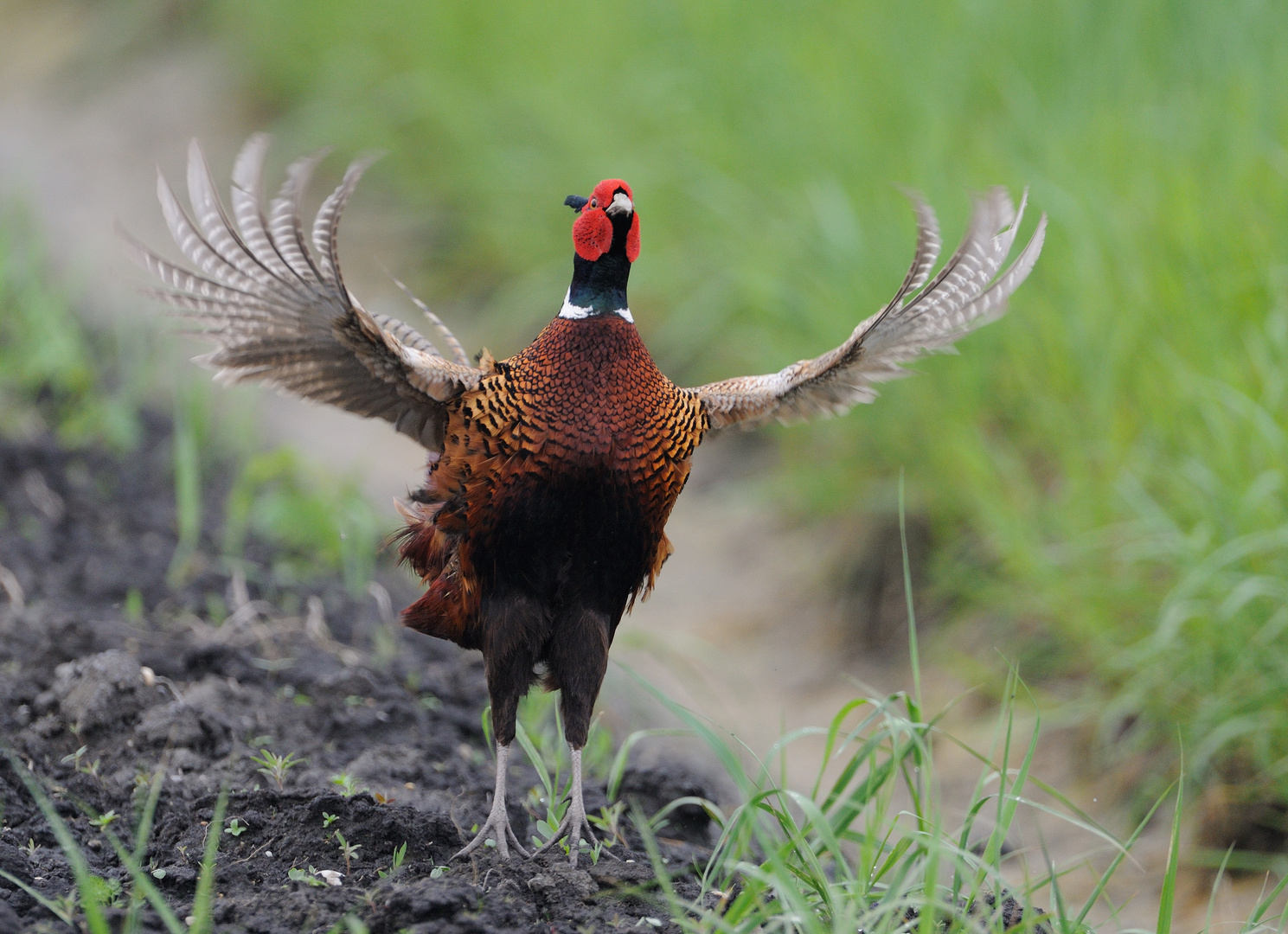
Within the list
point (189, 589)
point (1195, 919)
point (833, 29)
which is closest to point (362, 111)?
point (833, 29)

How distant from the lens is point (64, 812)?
2.28 metres

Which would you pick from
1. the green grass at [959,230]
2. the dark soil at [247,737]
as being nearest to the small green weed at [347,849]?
the dark soil at [247,737]

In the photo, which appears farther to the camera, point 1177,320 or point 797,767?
point 797,767

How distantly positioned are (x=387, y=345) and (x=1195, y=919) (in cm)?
242

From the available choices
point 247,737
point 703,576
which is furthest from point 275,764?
point 703,576

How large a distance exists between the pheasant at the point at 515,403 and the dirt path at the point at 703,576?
409mm

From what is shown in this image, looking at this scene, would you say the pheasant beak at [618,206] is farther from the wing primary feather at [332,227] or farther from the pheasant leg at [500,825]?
the pheasant leg at [500,825]

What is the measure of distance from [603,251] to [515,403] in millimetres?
360

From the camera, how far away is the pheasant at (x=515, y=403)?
215 cm

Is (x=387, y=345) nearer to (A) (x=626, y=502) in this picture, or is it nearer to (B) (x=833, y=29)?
(A) (x=626, y=502)

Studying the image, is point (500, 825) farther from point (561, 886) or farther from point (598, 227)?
point (598, 227)

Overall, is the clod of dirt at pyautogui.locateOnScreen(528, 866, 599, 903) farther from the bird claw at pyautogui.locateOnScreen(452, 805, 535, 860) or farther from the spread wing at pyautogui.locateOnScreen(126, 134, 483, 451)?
the spread wing at pyautogui.locateOnScreen(126, 134, 483, 451)

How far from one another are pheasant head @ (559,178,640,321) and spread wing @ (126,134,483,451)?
0.83ft

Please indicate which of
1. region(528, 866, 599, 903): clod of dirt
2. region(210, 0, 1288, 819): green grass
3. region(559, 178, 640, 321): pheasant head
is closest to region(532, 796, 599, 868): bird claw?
region(528, 866, 599, 903): clod of dirt
